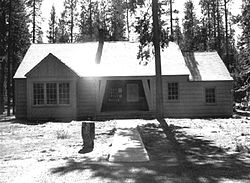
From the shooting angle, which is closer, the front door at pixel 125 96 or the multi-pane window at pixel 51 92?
the multi-pane window at pixel 51 92

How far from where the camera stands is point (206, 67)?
2112 centimetres

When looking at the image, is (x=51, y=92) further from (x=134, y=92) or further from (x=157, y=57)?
(x=157, y=57)

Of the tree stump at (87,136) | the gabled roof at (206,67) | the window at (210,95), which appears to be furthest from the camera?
the window at (210,95)

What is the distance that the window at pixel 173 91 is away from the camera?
19609 mm

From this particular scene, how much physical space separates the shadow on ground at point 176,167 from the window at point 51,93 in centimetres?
1062

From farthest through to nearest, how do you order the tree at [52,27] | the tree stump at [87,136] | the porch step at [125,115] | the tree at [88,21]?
the tree at [52,27], the tree at [88,21], the porch step at [125,115], the tree stump at [87,136]

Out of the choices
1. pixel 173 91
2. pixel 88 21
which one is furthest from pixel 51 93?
pixel 88 21

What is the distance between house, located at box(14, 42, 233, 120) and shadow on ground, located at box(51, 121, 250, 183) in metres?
10.5

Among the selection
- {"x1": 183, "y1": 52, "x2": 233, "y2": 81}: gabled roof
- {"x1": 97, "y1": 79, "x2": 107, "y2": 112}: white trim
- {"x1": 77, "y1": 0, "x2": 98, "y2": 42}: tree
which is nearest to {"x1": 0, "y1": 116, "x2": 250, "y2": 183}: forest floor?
{"x1": 97, "y1": 79, "x2": 107, "y2": 112}: white trim

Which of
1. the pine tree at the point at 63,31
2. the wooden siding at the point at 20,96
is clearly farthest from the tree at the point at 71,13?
the wooden siding at the point at 20,96

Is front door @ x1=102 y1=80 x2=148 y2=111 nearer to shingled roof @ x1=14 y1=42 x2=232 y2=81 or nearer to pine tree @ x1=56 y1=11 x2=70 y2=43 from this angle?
shingled roof @ x1=14 y1=42 x2=232 y2=81

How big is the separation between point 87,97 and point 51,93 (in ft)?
7.38

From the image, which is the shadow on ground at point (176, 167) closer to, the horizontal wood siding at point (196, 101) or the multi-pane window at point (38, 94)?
the horizontal wood siding at point (196, 101)

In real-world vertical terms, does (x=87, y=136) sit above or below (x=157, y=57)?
below
